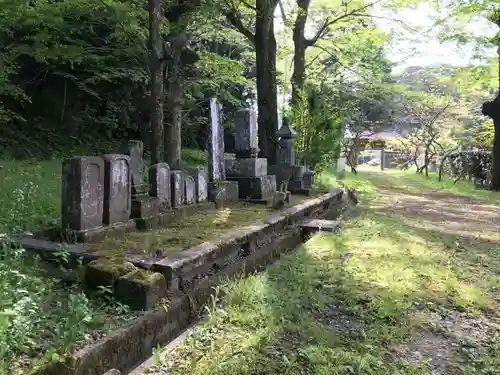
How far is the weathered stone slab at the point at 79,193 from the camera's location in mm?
4039

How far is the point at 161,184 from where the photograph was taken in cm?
533

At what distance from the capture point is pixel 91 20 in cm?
1111

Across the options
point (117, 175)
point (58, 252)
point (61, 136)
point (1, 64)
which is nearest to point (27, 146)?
point (61, 136)

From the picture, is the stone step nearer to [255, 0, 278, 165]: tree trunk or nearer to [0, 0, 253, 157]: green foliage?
[255, 0, 278, 165]: tree trunk

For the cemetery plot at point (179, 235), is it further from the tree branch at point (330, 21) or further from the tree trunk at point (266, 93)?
the tree branch at point (330, 21)

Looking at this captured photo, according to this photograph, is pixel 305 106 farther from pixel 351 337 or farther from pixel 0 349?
pixel 0 349

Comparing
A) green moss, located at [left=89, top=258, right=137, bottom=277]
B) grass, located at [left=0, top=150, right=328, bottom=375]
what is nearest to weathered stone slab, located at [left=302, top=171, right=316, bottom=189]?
grass, located at [left=0, top=150, right=328, bottom=375]

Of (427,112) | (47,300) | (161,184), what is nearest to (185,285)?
(47,300)

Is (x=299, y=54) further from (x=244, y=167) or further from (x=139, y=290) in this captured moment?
(x=139, y=290)

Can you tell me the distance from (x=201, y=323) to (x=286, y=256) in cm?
217

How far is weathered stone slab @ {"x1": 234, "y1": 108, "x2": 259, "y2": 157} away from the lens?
7.53 metres

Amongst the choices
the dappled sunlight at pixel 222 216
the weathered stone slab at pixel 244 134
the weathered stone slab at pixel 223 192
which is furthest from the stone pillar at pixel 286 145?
the dappled sunlight at pixel 222 216

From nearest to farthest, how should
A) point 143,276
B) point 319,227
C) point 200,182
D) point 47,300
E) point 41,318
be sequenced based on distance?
1. point 41,318
2. point 47,300
3. point 143,276
4. point 200,182
5. point 319,227

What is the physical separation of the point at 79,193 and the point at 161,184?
1394mm
